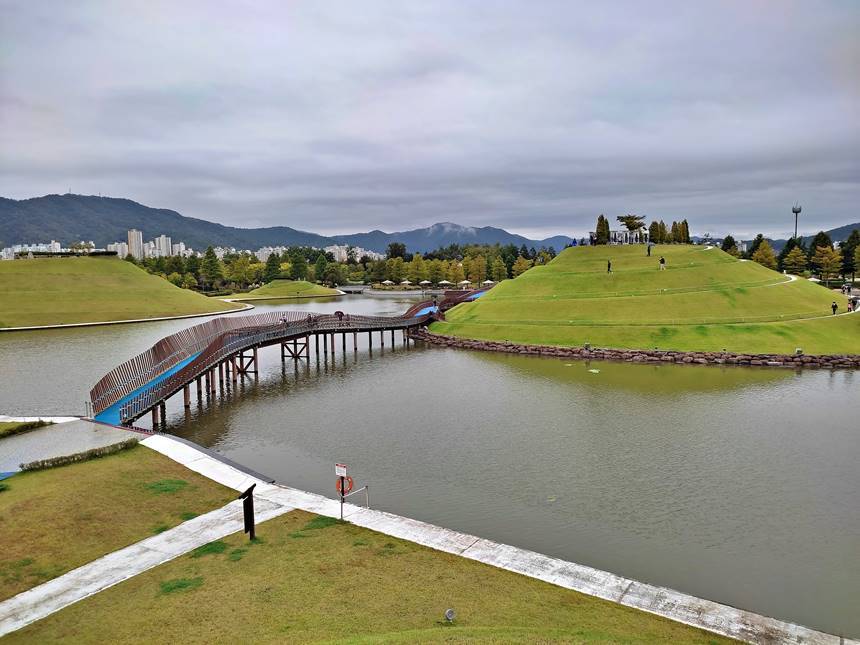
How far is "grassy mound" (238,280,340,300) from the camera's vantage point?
17662 centimetres

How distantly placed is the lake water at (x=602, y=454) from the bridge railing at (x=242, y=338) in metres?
3.07

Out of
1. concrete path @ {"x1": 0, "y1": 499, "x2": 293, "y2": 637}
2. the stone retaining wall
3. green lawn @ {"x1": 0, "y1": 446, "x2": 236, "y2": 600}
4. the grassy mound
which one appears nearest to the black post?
concrete path @ {"x1": 0, "y1": 499, "x2": 293, "y2": 637}

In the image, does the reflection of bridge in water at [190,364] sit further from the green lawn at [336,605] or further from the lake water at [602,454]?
the green lawn at [336,605]

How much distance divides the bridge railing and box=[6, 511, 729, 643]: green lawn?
1968 centimetres

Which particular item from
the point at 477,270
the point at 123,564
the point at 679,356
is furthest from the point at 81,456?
the point at 477,270

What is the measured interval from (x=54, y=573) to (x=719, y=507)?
2450 centimetres

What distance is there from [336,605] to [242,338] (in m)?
41.7

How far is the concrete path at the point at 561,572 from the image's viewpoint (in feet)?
49.0

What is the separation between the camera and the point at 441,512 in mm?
23594

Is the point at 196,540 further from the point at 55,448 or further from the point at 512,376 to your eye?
the point at 512,376

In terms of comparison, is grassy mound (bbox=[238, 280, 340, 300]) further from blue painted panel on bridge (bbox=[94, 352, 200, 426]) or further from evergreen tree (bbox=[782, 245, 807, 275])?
blue painted panel on bridge (bbox=[94, 352, 200, 426])

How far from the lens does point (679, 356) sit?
59188 millimetres

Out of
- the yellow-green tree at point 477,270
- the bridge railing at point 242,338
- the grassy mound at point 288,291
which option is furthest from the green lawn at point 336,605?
the yellow-green tree at point 477,270

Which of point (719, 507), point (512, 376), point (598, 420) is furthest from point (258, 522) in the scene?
point (512, 376)
